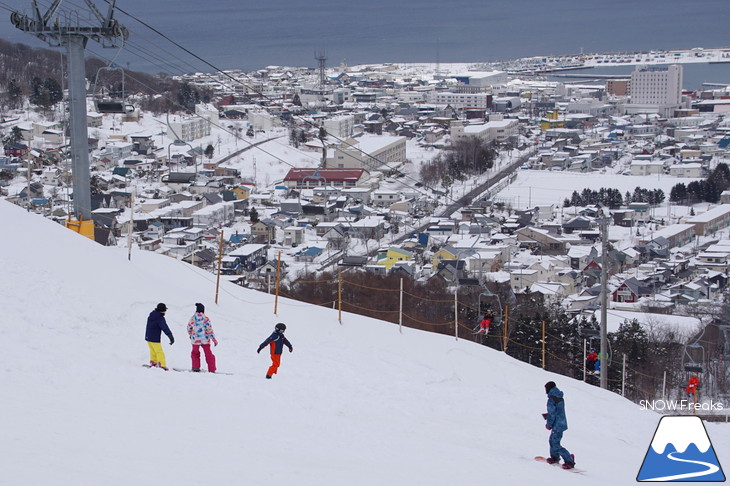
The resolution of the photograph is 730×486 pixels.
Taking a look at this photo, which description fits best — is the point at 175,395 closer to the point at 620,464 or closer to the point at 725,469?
the point at 620,464

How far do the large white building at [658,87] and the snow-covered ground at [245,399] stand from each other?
41.5 meters

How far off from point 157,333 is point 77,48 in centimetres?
273

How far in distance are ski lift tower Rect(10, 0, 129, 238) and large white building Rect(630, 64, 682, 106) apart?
1610 inches

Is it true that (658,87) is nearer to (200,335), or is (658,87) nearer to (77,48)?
(77,48)

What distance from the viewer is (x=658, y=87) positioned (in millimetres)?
45719

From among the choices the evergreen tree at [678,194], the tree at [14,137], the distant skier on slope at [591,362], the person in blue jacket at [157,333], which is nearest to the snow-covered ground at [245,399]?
the person in blue jacket at [157,333]

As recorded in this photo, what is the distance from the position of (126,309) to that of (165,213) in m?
13.7

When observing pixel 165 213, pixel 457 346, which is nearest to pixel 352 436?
pixel 457 346

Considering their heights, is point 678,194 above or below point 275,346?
above

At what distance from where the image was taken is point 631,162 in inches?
1025

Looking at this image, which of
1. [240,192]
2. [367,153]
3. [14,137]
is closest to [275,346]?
[240,192]

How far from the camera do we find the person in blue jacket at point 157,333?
3.53 meters

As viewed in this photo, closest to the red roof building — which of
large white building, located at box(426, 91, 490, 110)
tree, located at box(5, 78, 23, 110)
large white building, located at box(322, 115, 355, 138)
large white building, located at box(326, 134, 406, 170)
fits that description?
large white building, located at box(326, 134, 406, 170)

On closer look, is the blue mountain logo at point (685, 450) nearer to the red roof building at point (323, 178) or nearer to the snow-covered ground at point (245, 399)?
the snow-covered ground at point (245, 399)
